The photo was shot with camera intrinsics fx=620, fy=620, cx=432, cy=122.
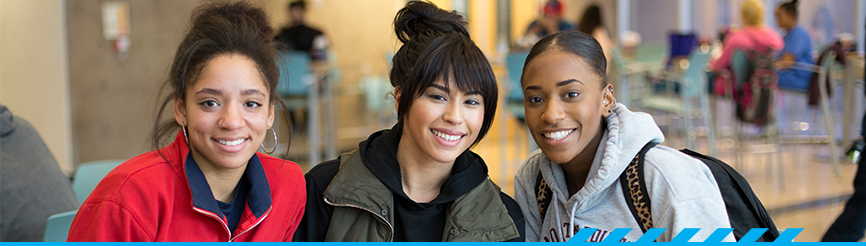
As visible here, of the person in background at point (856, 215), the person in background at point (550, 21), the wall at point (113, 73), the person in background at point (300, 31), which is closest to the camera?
the person in background at point (856, 215)

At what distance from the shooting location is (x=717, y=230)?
112 cm

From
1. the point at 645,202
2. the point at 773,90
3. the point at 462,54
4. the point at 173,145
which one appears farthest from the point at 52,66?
the point at 773,90

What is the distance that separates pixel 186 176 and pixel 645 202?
86cm

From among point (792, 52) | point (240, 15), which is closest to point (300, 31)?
point (792, 52)

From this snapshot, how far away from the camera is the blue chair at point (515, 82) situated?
10.7 feet

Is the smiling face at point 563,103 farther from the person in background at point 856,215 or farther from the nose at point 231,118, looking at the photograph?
the person in background at point 856,215

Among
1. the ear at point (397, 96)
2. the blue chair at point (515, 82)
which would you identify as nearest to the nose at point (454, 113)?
the ear at point (397, 96)

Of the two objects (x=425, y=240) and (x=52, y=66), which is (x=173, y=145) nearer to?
(x=425, y=240)

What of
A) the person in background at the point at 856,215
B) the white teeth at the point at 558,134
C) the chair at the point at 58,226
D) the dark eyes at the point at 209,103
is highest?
the dark eyes at the point at 209,103

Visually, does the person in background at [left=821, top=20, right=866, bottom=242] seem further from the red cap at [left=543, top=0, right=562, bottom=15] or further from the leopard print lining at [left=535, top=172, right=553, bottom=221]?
the red cap at [left=543, top=0, right=562, bottom=15]

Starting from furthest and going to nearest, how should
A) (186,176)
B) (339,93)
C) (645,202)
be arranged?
(339,93) → (645,202) → (186,176)

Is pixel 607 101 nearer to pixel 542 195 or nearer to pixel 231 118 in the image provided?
pixel 542 195

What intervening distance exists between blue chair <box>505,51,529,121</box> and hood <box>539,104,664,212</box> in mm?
1933

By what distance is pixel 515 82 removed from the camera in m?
3.32
